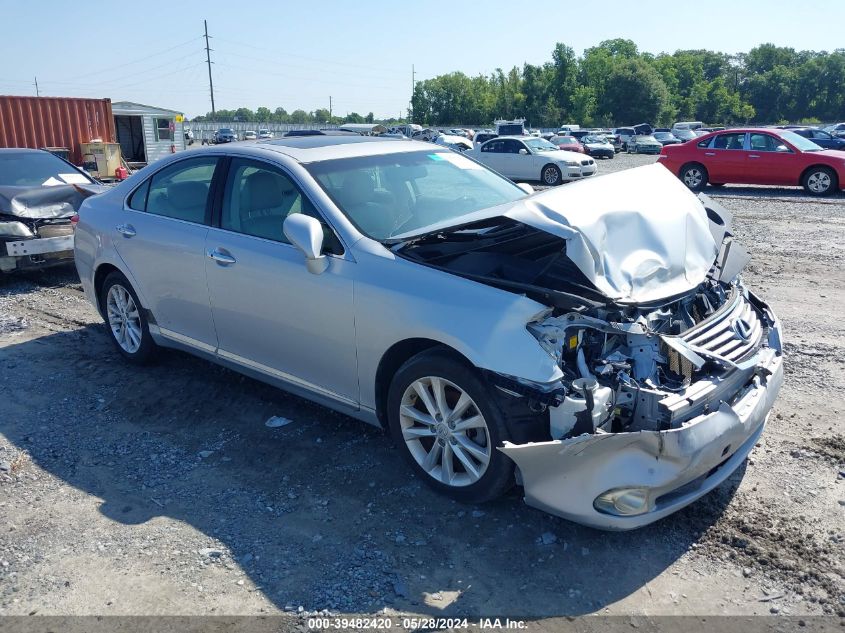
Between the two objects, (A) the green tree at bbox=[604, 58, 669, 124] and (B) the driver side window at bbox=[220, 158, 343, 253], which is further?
(A) the green tree at bbox=[604, 58, 669, 124]

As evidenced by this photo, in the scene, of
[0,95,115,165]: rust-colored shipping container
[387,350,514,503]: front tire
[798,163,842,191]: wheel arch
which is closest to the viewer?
[387,350,514,503]: front tire

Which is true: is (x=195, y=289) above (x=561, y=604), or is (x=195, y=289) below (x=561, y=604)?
above

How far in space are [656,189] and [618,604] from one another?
2396mm

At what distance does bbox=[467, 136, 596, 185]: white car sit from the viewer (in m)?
21.6

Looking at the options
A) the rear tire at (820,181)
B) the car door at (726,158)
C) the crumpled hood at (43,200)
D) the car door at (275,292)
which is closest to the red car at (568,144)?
the car door at (726,158)

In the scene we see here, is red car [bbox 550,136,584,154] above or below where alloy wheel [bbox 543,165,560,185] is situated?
above

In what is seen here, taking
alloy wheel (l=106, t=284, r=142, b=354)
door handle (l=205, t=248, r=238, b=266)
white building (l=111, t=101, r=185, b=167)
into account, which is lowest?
alloy wheel (l=106, t=284, r=142, b=354)

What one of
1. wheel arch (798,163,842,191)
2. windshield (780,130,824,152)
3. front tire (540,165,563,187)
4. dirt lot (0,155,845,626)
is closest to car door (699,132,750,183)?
windshield (780,130,824,152)

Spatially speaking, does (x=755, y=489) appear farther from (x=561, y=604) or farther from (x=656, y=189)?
(x=656, y=189)

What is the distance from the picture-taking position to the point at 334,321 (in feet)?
12.6

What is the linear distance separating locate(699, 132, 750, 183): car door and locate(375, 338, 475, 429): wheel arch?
16312 mm

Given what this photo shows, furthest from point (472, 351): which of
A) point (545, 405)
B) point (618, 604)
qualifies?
point (618, 604)

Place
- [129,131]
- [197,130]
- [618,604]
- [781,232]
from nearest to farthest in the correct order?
[618,604] → [781,232] → [129,131] → [197,130]

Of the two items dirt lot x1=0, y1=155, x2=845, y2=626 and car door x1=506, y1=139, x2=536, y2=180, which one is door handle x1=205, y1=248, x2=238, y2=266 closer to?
dirt lot x1=0, y1=155, x2=845, y2=626
